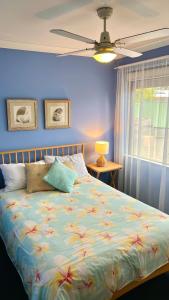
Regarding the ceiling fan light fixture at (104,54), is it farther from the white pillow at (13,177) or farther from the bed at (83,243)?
the white pillow at (13,177)

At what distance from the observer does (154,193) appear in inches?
136

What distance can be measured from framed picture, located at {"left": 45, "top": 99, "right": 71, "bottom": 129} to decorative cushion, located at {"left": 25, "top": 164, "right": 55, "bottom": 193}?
30.6 inches

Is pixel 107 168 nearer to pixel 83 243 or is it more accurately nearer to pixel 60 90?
pixel 60 90

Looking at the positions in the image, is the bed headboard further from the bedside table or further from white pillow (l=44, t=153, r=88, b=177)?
the bedside table

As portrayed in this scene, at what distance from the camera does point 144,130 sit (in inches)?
137

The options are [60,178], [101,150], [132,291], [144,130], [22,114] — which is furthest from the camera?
[101,150]

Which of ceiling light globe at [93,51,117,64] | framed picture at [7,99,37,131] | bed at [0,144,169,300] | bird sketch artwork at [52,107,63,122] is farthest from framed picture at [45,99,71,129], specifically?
ceiling light globe at [93,51,117,64]

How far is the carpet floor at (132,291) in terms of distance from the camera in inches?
79.4

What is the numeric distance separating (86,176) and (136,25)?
211 centimetres

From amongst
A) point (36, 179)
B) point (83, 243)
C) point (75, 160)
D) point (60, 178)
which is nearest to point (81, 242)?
point (83, 243)

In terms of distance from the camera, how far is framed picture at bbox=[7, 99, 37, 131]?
10.2 feet

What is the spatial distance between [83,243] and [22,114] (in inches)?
82.1

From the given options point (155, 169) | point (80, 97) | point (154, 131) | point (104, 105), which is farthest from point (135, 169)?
point (80, 97)

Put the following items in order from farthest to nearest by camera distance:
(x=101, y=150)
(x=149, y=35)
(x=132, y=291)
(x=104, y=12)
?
1. (x=101, y=150)
2. (x=132, y=291)
3. (x=104, y=12)
4. (x=149, y=35)
